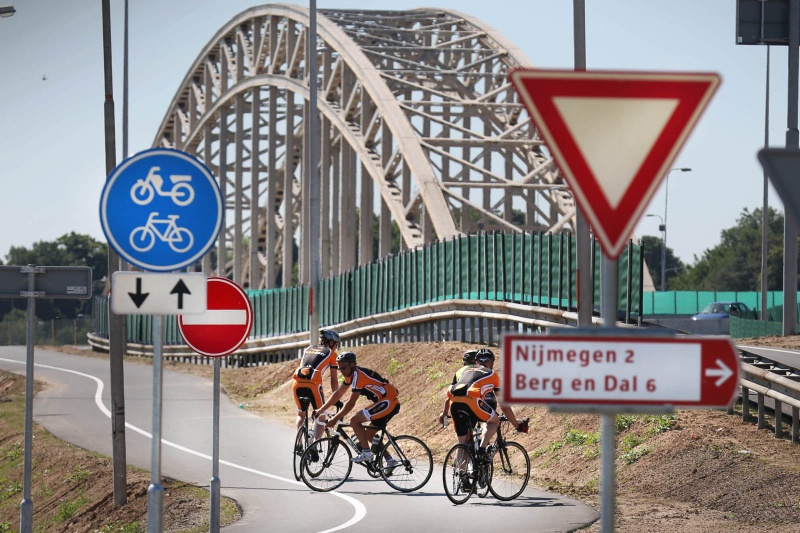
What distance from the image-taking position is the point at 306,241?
62.8 metres

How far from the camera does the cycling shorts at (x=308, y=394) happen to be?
61.4 feet

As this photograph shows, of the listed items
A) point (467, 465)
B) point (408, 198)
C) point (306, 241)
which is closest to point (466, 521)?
point (467, 465)

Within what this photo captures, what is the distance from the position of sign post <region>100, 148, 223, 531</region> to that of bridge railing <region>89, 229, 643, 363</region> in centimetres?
1451

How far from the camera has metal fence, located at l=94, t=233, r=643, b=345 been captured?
26.0 metres

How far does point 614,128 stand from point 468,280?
89.5ft

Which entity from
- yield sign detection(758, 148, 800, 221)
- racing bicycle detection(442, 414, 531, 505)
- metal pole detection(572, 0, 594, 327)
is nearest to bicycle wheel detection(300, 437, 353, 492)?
racing bicycle detection(442, 414, 531, 505)

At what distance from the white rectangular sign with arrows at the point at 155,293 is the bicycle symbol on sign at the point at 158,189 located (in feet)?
1.58

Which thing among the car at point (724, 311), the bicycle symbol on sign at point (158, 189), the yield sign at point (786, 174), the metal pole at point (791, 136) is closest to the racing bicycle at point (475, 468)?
the bicycle symbol on sign at point (158, 189)

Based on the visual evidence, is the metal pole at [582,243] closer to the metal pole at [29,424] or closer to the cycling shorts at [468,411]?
the cycling shorts at [468,411]

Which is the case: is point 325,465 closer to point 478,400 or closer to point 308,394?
point 308,394

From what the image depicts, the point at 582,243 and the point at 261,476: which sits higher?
the point at 582,243

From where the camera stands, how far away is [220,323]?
13.9 metres

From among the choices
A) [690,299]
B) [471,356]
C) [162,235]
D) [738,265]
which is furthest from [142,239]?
[738,265]

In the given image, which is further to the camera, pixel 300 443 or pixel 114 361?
pixel 114 361
